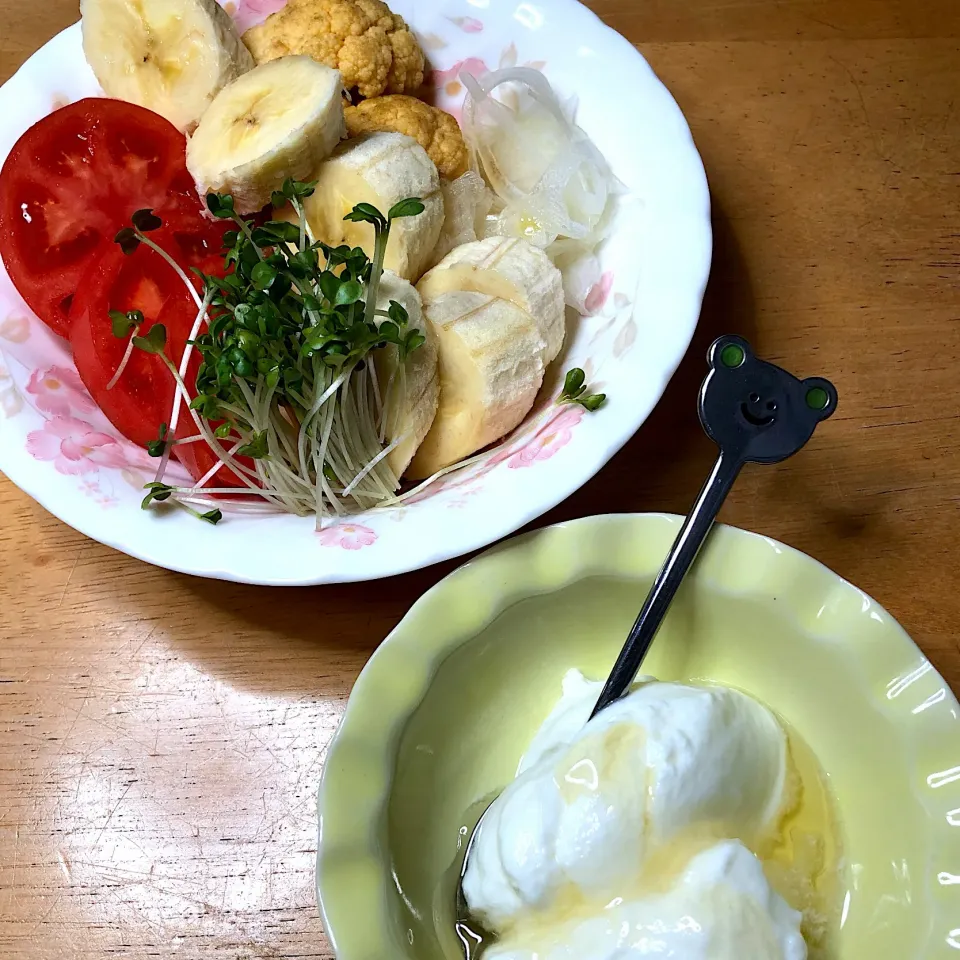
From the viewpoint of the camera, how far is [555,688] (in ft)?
3.05

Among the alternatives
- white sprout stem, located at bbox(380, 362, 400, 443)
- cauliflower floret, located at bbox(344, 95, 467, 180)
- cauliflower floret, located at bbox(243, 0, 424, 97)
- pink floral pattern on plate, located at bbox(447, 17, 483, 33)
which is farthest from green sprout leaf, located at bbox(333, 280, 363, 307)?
pink floral pattern on plate, located at bbox(447, 17, 483, 33)

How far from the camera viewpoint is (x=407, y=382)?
36.9 inches

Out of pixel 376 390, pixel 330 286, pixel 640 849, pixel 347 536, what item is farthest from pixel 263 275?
pixel 640 849

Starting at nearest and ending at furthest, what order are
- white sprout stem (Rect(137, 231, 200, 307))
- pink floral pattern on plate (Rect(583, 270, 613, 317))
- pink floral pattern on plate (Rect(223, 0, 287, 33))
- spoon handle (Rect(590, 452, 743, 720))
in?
spoon handle (Rect(590, 452, 743, 720)) < white sprout stem (Rect(137, 231, 200, 307)) < pink floral pattern on plate (Rect(583, 270, 613, 317)) < pink floral pattern on plate (Rect(223, 0, 287, 33))

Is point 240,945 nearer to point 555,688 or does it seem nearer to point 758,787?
point 555,688

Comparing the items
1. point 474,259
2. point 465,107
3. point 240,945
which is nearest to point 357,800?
point 240,945

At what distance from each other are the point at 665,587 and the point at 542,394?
321 millimetres

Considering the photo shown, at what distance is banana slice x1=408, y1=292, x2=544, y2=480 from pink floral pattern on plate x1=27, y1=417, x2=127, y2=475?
0.35m

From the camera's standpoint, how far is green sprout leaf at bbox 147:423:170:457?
0.89 meters

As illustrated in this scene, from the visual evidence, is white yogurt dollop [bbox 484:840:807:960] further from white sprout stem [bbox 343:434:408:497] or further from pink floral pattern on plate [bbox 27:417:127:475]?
pink floral pattern on plate [bbox 27:417:127:475]

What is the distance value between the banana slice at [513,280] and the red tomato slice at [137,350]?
29cm

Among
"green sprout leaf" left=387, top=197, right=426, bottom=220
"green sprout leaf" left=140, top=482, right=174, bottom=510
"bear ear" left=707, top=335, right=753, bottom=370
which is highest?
"green sprout leaf" left=387, top=197, right=426, bottom=220

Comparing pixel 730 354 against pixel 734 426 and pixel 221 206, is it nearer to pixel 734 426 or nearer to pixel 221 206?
pixel 734 426

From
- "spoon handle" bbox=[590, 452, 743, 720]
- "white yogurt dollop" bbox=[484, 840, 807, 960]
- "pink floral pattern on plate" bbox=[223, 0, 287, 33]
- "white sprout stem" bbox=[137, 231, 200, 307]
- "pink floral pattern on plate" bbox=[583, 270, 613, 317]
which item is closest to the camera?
"white yogurt dollop" bbox=[484, 840, 807, 960]
